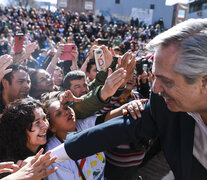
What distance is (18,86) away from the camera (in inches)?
96.8

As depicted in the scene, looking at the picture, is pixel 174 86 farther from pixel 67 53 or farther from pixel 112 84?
pixel 67 53

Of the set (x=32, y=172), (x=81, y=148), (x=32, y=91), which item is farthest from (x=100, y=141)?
(x=32, y=91)

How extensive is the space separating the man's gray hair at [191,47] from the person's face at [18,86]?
1986 mm

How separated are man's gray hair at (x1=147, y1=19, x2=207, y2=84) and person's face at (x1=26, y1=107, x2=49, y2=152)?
1063 millimetres

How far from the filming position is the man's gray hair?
35.0 inches

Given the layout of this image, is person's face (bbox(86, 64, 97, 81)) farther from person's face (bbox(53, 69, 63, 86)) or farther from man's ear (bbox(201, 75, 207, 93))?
man's ear (bbox(201, 75, 207, 93))

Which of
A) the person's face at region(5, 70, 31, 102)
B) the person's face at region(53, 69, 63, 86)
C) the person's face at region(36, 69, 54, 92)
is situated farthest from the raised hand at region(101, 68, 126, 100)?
the person's face at region(53, 69, 63, 86)

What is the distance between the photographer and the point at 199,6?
31.2 m

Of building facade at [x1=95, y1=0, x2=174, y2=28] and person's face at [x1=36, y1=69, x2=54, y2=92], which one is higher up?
building facade at [x1=95, y1=0, x2=174, y2=28]

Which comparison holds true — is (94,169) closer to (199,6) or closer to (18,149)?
(18,149)

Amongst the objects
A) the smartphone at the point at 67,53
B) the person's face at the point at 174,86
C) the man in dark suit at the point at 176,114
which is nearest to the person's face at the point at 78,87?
the smartphone at the point at 67,53

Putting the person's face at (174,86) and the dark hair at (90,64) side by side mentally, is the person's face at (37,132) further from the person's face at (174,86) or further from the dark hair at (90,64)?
the dark hair at (90,64)

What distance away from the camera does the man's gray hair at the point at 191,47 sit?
89 centimetres

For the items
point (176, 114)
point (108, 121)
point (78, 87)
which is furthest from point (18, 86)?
→ point (176, 114)
